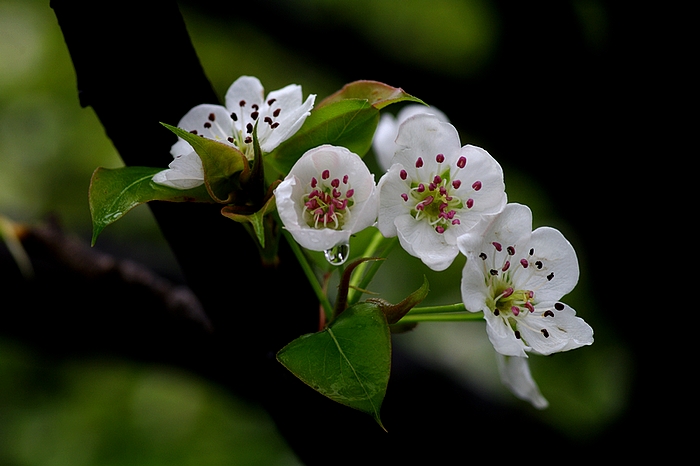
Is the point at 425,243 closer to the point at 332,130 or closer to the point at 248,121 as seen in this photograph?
the point at 332,130

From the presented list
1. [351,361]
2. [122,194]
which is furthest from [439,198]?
[122,194]

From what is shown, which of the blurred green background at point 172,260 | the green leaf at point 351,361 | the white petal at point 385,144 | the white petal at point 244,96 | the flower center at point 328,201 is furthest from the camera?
the blurred green background at point 172,260

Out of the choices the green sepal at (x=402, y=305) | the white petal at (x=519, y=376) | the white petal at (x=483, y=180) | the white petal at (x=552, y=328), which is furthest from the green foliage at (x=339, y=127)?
the white petal at (x=519, y=376)

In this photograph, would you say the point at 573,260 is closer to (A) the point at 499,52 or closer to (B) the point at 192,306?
(B) the point at 192,306

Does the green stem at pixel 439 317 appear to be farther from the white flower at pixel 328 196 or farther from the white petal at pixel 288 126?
the white petal at pixel 288 126

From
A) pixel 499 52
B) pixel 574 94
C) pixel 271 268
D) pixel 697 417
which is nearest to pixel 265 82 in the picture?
pixel 499 52
